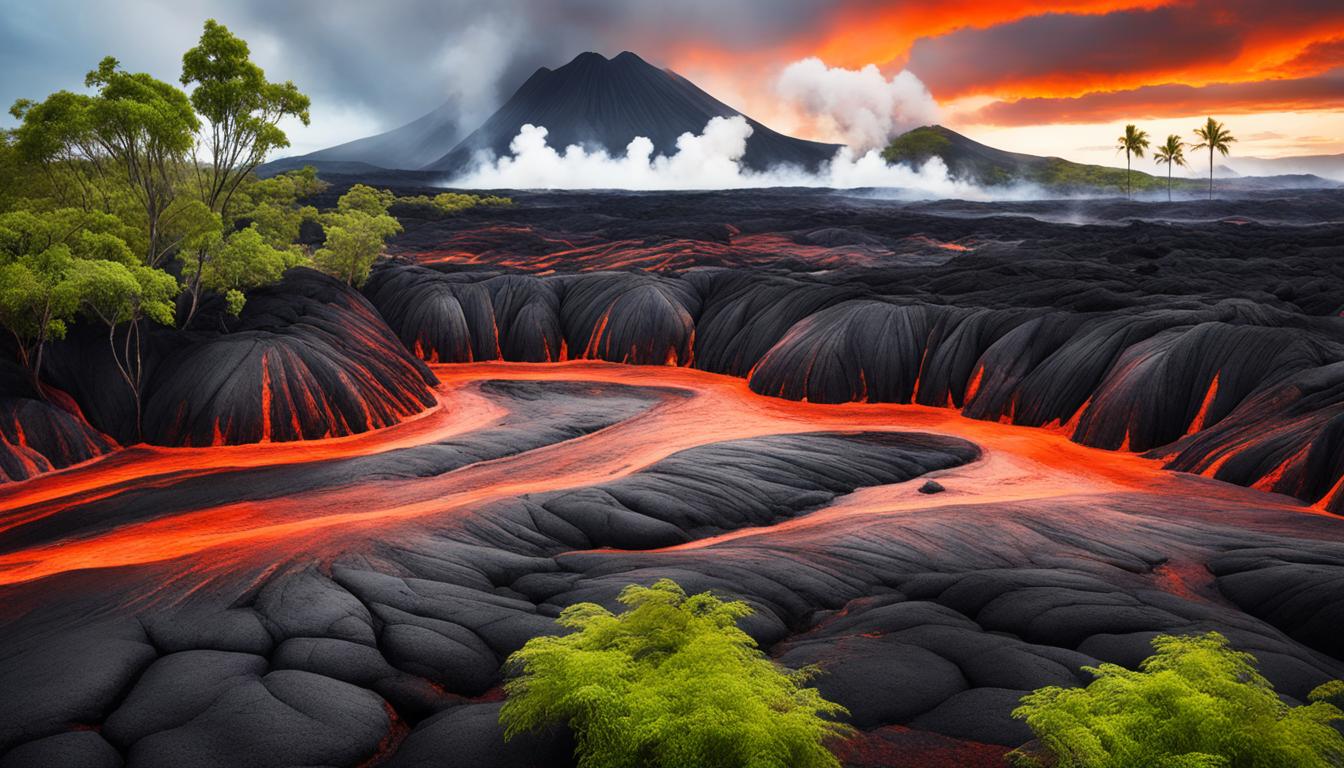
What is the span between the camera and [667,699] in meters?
7.43

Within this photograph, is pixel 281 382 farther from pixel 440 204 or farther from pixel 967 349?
pixel 440 204

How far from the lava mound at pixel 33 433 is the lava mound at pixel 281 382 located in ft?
6.95

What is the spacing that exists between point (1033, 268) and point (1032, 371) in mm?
17875

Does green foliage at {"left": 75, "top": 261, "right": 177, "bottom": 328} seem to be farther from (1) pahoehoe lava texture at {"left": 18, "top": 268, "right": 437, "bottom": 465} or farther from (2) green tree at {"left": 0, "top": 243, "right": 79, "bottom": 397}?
(1) pahoehoe lava texture at {"left": 18, "top": 268, "right": 437, "bottom": 465}

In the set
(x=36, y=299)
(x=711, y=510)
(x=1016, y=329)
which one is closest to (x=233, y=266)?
(x=36, y=299)

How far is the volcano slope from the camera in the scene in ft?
33.0

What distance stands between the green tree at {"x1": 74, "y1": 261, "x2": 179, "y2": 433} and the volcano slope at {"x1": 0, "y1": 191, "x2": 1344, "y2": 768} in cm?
140

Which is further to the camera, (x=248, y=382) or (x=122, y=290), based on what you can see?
(x=248, y=382)

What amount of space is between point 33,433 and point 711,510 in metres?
21.7

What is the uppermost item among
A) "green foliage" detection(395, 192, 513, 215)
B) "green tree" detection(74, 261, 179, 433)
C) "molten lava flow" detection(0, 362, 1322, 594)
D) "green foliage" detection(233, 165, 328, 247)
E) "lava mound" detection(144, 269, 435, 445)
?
"green foliage" detection(395, 192, 513, 215)

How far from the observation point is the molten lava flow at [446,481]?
16.7 m

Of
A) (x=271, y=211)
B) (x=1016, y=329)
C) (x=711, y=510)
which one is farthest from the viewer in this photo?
(x=271, y=211)

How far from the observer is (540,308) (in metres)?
48.2

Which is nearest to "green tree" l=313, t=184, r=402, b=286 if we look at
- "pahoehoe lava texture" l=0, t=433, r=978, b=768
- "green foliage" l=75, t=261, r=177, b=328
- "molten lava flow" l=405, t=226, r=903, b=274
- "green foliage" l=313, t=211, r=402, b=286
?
"green foliage" l=313, t=211, r=402, b=286
